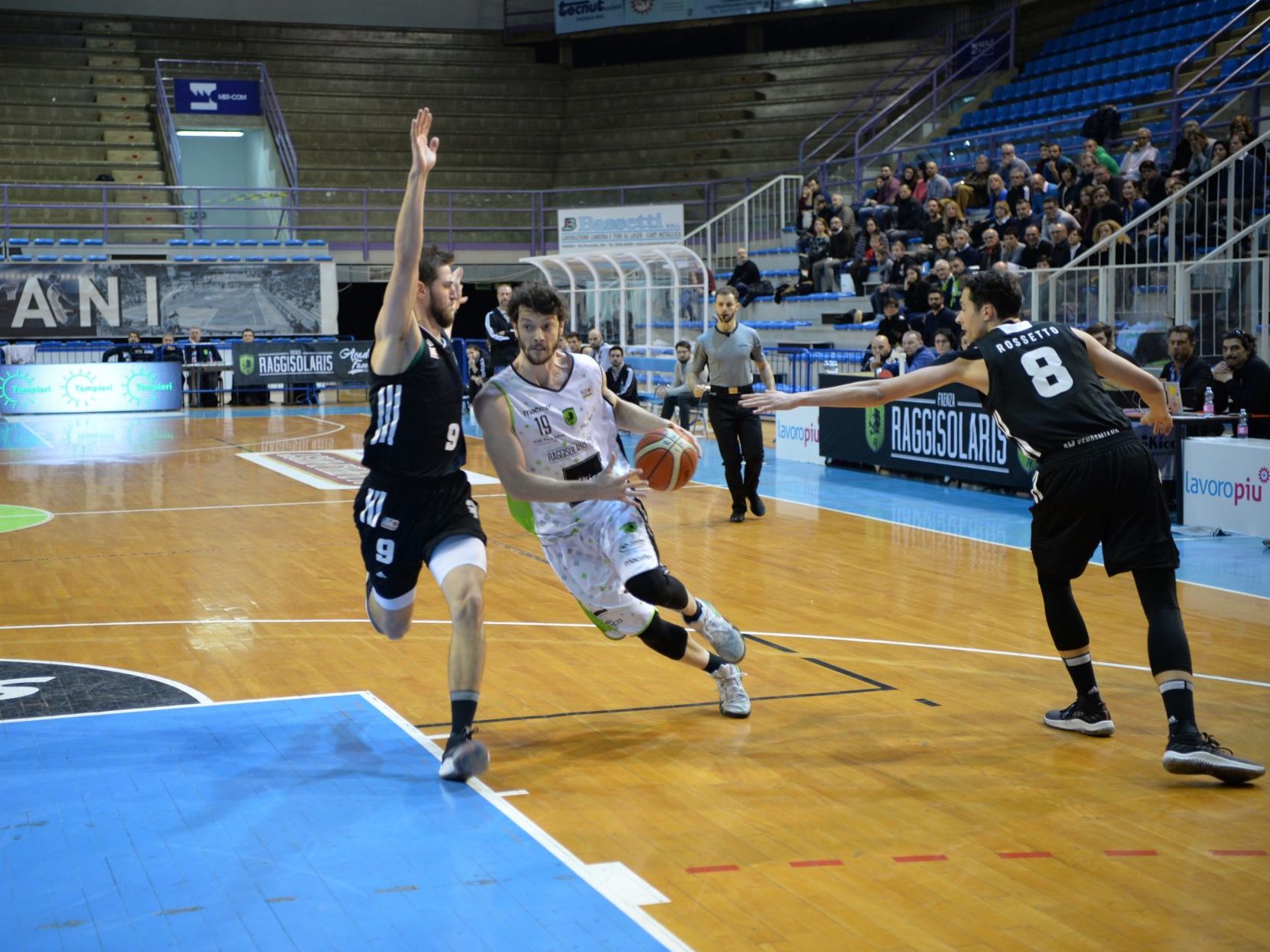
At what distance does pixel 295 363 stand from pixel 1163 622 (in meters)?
23.5

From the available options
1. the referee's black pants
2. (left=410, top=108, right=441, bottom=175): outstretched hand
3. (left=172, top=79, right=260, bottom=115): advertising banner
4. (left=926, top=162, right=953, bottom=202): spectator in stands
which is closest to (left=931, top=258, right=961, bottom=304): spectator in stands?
(left=926, top=162, right=953, bottom=202): spectator in stands

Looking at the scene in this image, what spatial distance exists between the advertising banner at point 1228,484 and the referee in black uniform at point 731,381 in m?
3.51

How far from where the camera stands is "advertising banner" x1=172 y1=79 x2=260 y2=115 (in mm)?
32250

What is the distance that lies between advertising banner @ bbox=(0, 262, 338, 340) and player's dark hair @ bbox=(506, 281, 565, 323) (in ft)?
81.2

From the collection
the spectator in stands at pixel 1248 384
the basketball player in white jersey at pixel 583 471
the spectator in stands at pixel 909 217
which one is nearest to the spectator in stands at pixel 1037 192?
the spectator in stands at pixel 909 217

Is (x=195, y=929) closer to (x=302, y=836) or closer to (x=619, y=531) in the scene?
(x=302, y=836)

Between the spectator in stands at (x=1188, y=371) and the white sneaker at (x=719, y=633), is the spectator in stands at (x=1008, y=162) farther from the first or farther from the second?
the white sneaker at (x=719, y=633)

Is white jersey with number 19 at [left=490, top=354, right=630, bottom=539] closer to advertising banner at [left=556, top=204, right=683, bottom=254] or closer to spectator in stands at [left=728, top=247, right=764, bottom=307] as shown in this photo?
spectator in stands at [left=728, top=247, right=764, bottom=307]

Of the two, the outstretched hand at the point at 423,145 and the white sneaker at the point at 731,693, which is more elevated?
the outstretched hand at the point at 423,145

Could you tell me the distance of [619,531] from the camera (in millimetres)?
5852

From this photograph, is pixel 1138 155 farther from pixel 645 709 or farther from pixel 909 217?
pixel 645 709

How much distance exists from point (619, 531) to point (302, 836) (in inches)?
71.9

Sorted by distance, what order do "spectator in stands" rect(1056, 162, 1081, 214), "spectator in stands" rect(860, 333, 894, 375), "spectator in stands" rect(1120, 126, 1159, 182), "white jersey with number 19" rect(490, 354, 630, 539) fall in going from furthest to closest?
"spectator in stands" rect(1056, 162, 1081, 214) < "spectator in stands" rect(1120, 126, 1159, 182) < "spectator in stands" rect(860, 333, 894, 375) < "white jersey with number 19" rect(490, 354, 630, 539)

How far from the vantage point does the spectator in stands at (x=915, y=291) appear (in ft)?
62.6
